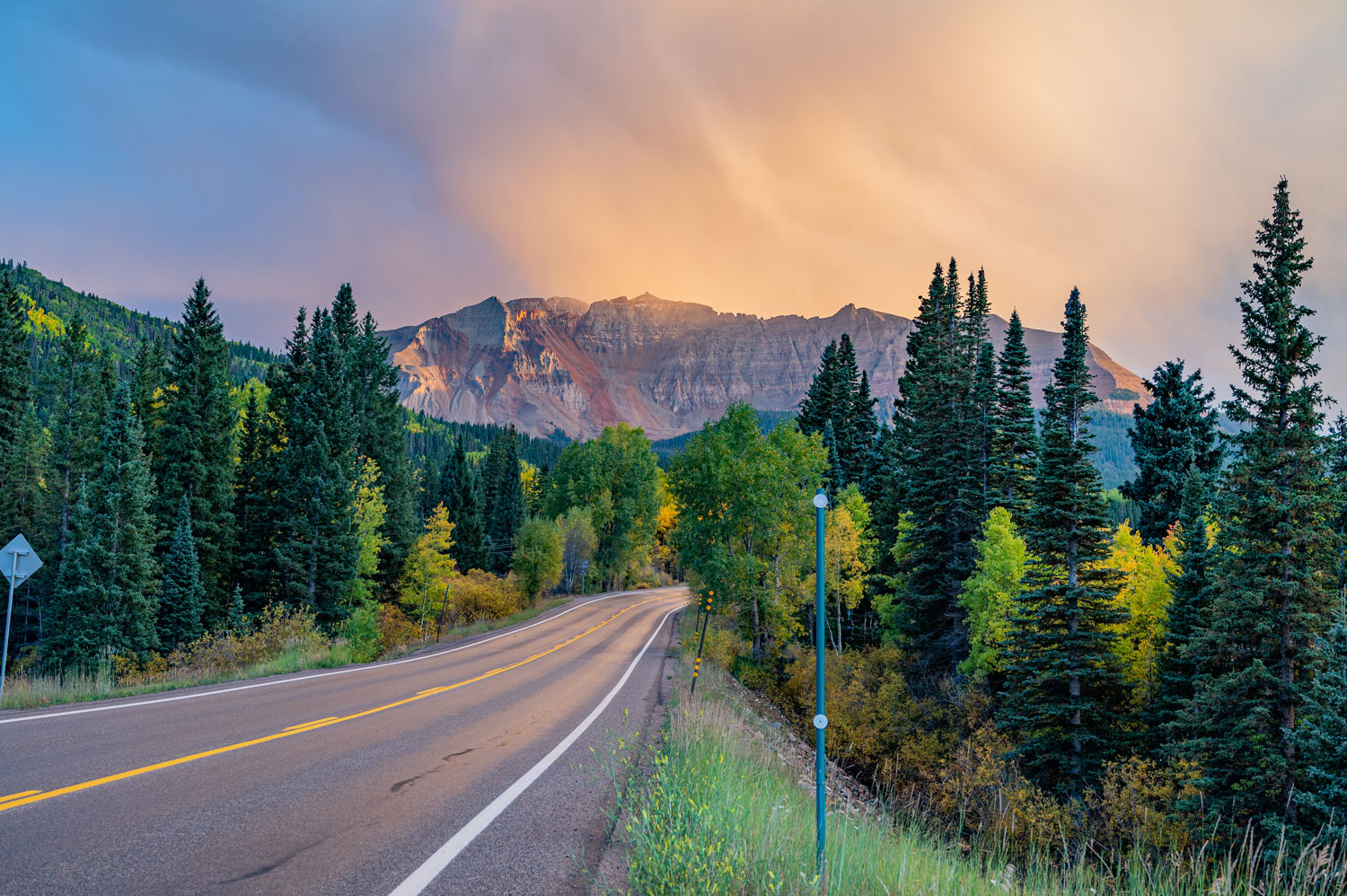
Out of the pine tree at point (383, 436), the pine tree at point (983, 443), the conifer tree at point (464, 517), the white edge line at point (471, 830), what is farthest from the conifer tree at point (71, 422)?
the pine tree at point (983, 443)

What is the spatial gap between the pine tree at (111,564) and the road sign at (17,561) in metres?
21.4

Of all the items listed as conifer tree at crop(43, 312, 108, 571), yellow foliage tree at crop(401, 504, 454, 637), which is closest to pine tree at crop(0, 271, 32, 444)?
conifer tree at crop(43, 312, 108, 571)

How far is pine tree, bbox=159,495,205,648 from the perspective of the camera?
33281 mm

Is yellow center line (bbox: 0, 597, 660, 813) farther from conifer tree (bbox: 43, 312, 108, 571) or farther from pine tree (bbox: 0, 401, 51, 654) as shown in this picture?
pine tree (bbox: 0, 401, 51, 654)

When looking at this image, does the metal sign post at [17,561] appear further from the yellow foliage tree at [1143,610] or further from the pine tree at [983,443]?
the pine tree at [983,443]

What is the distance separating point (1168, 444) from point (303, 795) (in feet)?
159

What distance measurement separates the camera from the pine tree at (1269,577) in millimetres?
16906

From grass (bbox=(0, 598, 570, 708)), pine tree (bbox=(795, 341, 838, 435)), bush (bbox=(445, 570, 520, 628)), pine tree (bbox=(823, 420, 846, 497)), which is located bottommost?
bush (bbox=(445, 570, 520, 628))

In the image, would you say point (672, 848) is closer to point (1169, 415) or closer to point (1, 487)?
point (1169, 415)

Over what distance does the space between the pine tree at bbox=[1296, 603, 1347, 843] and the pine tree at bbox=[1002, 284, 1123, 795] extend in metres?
7.62

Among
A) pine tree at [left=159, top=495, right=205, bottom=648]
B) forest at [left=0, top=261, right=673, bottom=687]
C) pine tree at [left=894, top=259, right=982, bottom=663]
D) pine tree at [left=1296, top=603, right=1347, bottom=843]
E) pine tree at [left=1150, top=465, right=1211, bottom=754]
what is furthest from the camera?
pine tree at [left=894, top=259, right=982, bottom=663]

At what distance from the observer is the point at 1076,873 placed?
20.2ft

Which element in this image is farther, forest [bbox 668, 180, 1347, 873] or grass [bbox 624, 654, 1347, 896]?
forest [bbox 668, 180, 1347, 873]

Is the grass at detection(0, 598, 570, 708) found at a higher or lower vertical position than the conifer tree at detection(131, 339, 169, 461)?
lower
